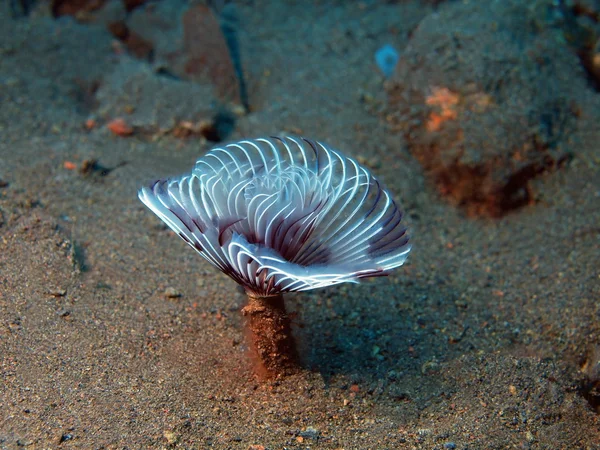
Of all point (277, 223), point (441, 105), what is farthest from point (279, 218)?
point (441, 105)

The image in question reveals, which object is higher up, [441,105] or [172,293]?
[441,105]

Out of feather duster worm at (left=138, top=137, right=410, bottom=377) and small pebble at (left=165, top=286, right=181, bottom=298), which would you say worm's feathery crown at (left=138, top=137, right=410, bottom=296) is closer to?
feather duster worm at (left=138, top=137, right=410, bottom=377)

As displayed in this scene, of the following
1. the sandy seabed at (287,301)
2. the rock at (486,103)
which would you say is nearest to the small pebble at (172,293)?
the sandy seabed at (287,301)

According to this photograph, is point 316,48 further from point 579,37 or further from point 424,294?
point 424,294

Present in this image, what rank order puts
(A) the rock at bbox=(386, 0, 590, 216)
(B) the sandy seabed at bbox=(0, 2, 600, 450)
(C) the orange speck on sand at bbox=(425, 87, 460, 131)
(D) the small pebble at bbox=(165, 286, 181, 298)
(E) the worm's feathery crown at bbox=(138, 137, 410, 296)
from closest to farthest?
1. (E) the worm's feathery crown at bbox=(138, 137, 410, 296)
2. (B) the sandy seabed at bbox=(0, 2, 600, 450)
3. (D) the small pebble at bbox=(165, 286, 181, 298)
4. (A) the rock at bbox=(386, 0, 590, 216)
5. (C) the orange speck on sand at bbox=(425, 87, 460, 131)

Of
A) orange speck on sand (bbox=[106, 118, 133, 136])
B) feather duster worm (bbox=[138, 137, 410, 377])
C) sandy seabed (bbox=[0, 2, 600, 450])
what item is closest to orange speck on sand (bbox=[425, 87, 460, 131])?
sandy seabed (bbox=[0, 2, 600, 450])

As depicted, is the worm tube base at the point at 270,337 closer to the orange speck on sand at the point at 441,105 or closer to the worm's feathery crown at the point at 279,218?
the worm's feathery crown at the point at 279,218

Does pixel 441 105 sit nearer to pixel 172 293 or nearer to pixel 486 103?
pixel 486 103
